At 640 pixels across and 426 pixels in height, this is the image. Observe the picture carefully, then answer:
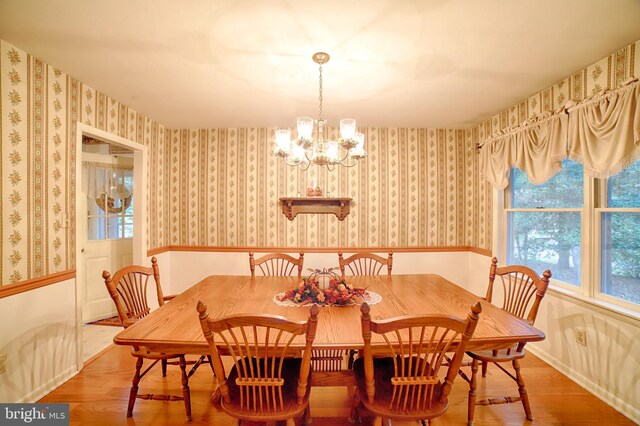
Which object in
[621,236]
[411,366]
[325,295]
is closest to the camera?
[411,366]

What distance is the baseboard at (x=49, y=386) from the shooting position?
1.96 m

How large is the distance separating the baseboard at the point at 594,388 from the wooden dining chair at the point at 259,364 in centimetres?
214

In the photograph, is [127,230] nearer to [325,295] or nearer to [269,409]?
[325,295]

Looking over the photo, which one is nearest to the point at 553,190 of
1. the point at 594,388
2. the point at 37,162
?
the point at 594,388

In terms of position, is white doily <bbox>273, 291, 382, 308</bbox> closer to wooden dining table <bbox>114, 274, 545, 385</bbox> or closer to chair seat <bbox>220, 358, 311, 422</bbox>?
wooden dining table <bbox>114, 274, 545, 385</bbox>

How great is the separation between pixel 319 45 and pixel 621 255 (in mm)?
2566

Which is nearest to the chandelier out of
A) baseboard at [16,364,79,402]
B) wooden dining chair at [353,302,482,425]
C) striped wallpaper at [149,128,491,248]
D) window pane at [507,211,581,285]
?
wooden dining chair at [353,302,482,425]

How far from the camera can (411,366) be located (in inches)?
50.3

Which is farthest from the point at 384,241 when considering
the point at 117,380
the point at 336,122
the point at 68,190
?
the point at 68,190

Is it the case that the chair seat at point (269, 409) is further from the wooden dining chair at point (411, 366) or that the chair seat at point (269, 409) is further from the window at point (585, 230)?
the window at point (585, 230)

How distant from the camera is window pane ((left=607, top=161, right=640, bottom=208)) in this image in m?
1.96

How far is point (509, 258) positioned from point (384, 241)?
1356 millimetres

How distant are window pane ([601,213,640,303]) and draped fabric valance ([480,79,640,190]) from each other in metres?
0.37

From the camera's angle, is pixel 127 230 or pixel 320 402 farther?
pixel 127 230
